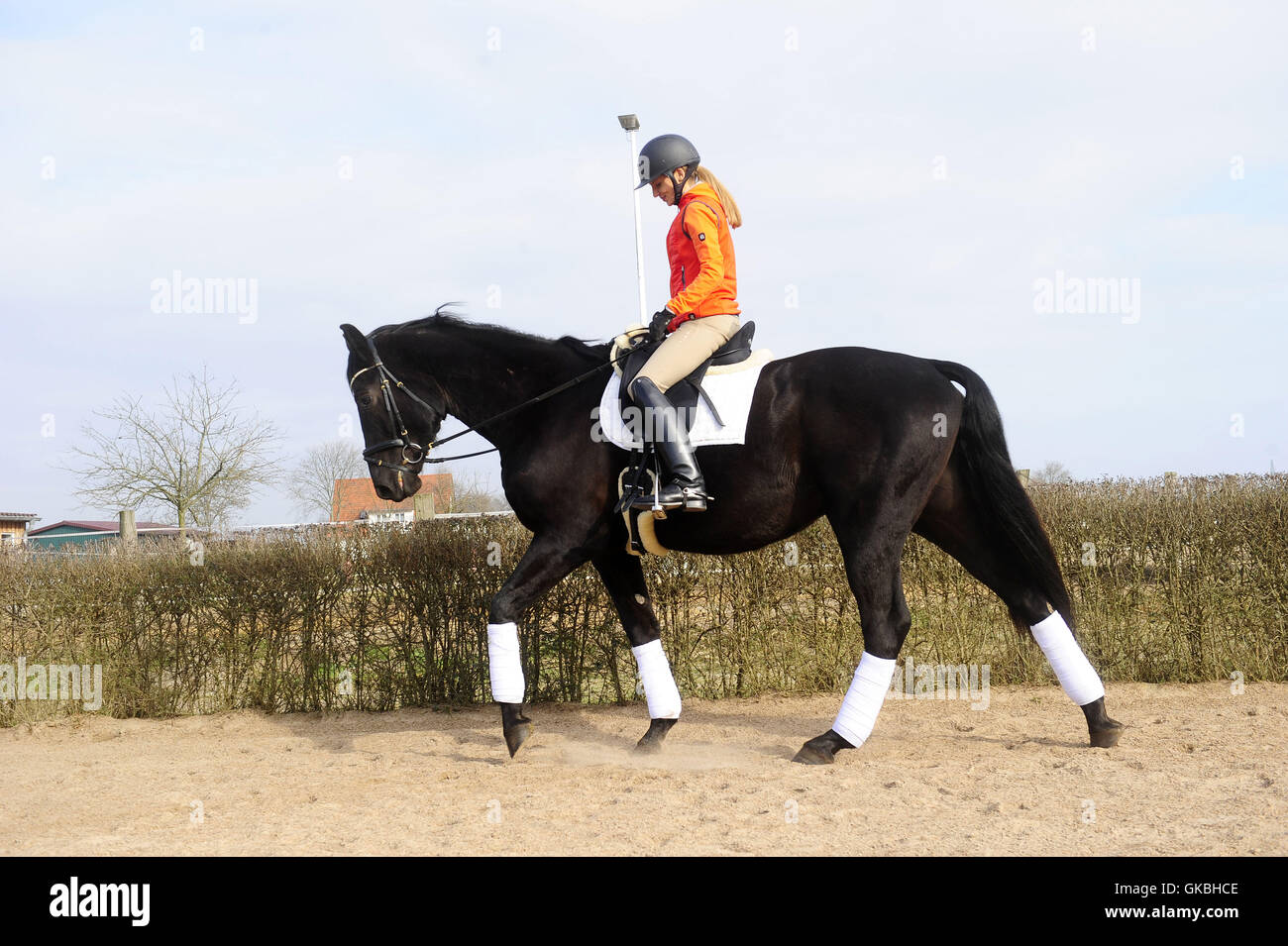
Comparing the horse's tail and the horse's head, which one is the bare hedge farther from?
the horse's tail

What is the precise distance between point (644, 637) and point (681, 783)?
50.6 inches

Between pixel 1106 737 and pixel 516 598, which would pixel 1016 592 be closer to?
pixel 1106 737

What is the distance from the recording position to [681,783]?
522cm

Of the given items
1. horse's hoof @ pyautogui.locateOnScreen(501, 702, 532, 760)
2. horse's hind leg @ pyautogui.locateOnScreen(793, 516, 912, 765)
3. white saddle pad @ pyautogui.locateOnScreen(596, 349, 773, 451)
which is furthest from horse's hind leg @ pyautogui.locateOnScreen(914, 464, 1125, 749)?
horse's hoof @ pyautogui.locateOnScreen(501, 702, 532, 760)

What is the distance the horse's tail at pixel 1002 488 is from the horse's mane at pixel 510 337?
209 cm

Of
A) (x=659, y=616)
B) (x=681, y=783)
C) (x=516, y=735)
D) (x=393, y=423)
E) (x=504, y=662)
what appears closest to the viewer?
(x=681, y=783)

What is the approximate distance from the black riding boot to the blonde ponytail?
1234 millimetres

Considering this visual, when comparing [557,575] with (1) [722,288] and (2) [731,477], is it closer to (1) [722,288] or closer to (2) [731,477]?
(2) [731,477]

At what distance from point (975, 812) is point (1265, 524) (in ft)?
16.0

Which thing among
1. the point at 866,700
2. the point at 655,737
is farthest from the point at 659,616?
the point at 866,700

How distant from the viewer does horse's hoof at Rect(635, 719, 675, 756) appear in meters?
6.25

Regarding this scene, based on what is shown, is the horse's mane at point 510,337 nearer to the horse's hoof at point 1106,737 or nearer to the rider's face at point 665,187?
the rider's face at point 665,187

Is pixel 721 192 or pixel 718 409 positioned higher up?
pixel 721 192
